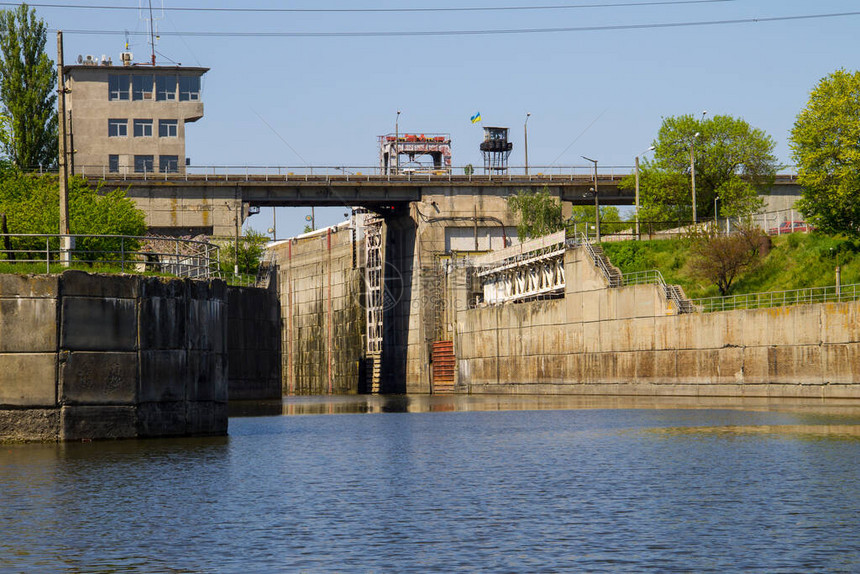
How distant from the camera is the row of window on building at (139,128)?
13062cm

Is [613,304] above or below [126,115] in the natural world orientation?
below

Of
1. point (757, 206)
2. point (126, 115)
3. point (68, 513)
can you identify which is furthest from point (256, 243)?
point (68, 513)

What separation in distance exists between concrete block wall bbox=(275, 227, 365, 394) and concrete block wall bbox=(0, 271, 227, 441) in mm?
80035

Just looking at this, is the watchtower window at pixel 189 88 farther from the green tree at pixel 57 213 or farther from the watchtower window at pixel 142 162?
the green tree at pixel 57 213

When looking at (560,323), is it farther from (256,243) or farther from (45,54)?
(256,243)

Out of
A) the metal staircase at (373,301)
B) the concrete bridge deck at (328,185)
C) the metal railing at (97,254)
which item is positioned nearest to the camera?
the metal railing at (97,254)

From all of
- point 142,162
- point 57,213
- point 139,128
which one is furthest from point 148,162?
point 57,213

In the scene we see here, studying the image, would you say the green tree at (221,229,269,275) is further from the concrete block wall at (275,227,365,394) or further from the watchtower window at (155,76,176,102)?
the watchtower window at (155,76,176,102)

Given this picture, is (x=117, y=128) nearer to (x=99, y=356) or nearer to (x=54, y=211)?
(x=54, y=211)

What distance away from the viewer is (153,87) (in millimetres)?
133000

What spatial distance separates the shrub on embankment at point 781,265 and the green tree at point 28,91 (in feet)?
152

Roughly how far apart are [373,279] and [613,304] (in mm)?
39587

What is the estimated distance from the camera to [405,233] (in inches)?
4316

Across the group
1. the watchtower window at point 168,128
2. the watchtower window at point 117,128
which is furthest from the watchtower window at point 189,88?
the watchtower window at point 117,128
